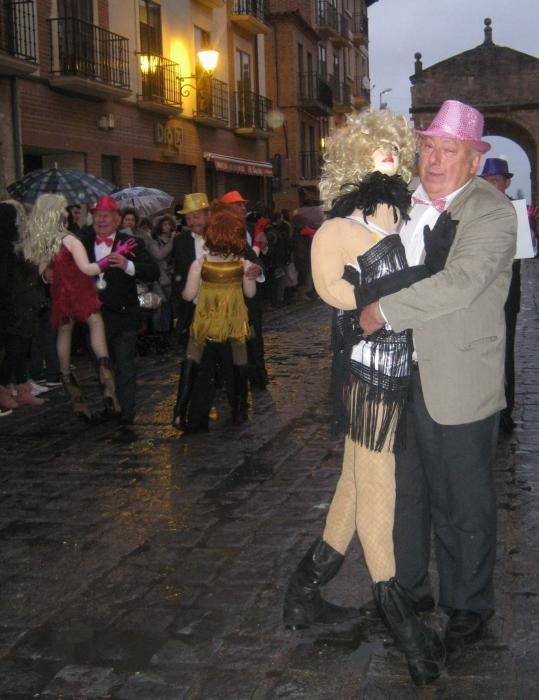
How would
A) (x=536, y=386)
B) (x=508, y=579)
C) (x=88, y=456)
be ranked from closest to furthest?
(x=508, y=579) → (x=88, y=456) → (x=536, y=386)

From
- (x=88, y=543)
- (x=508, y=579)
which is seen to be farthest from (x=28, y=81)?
(x=508, y=579)

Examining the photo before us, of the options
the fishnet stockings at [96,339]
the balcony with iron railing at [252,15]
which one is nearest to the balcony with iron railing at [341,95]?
the balcony with iron railing at [252,15]

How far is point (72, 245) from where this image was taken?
26.9ft

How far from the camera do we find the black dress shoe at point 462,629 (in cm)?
367

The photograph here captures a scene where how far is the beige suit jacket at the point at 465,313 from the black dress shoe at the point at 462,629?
72cm

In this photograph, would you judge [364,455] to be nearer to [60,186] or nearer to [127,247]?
[127,247]

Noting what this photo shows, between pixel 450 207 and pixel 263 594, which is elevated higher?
pixel 450 207

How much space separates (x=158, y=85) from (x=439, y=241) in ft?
64.6

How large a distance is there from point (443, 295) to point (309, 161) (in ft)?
124

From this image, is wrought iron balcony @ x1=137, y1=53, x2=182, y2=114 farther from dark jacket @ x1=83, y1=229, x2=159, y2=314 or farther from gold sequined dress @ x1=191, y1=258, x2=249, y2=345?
gold sequined dress @ x1=191, y1=258, x2=249, y2=345

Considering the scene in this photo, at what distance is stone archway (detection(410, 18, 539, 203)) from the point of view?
57656mm

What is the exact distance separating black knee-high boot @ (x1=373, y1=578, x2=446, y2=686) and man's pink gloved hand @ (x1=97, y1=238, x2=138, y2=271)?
16.1ft

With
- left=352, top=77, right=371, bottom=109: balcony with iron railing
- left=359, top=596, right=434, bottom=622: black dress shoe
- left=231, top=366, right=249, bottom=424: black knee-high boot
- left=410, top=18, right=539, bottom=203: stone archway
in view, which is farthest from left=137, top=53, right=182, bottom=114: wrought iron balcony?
left=410, top=18, right=539, bottom=203: stone archway

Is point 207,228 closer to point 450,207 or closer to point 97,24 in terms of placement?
point 450,207
